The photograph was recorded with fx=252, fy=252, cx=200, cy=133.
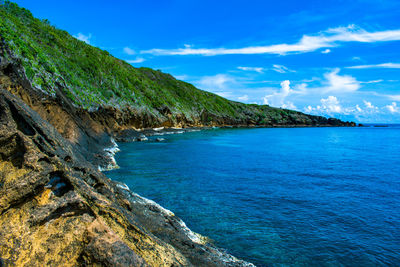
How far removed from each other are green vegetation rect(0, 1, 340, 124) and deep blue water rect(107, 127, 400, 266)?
12.7m

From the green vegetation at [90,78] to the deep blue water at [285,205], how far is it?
41.6ft

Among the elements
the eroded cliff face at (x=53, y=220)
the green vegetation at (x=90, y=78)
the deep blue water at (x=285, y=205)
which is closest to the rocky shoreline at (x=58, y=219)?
the eroded cliff face at (x=53, y=220)

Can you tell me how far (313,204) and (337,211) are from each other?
134 centimetres

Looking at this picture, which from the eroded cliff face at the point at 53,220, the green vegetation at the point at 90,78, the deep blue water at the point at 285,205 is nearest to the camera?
the eroded cliff face at the point at 53,220

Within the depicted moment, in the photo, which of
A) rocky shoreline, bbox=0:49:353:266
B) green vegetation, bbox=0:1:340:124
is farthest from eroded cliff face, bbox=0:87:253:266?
green vegetation, bbox=0:1:340:124

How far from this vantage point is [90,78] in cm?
5022

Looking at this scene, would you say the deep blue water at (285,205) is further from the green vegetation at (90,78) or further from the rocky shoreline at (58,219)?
the green vegetation at (90,78)

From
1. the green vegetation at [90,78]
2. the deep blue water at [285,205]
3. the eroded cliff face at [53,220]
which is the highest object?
the green vegetation at [90,78]

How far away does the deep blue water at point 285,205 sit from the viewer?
33.4ft

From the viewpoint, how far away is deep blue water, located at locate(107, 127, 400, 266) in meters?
10.2

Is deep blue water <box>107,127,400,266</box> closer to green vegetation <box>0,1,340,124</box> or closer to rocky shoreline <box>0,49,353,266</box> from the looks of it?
rocky shoreline <box>0,49,353,266</box>

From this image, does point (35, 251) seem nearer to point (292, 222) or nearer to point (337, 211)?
point (292, 222)

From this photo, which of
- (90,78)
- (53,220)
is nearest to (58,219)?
(53,220)

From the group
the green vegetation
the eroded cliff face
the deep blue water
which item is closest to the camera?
the eroded cliff face
